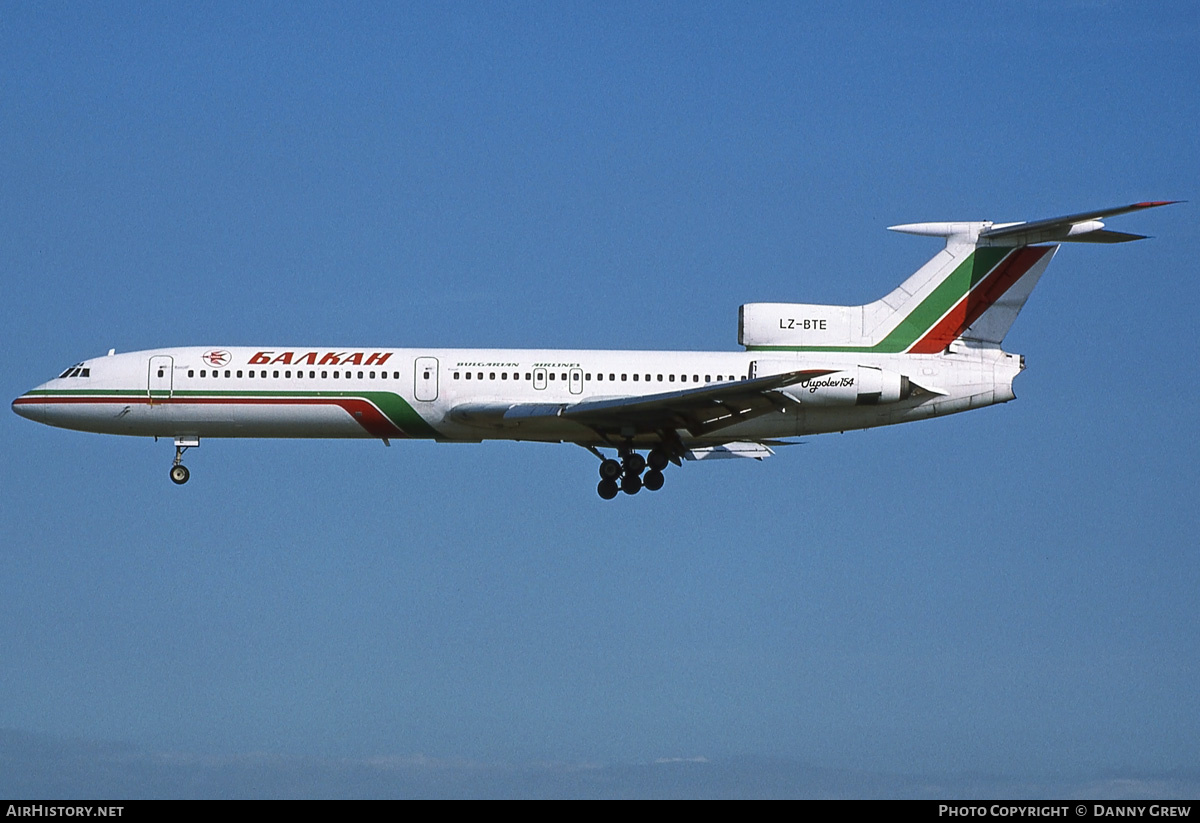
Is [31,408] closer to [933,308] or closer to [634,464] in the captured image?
[634,464]

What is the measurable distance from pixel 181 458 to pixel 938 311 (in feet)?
65.1

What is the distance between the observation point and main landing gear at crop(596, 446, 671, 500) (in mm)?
44250

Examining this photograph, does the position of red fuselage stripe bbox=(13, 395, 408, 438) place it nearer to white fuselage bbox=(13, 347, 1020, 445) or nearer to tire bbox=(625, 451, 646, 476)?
white fuselage bbox=(13, 347, 1020, 445)

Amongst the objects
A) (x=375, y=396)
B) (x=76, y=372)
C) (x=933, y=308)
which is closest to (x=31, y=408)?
(x=76, y=372)

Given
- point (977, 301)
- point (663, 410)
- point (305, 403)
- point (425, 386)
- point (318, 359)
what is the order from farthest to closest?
point (977, 301) < point (318, 359) < point (425, 386) < point (305, 403) < point (663, 410)

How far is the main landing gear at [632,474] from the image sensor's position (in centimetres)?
4425

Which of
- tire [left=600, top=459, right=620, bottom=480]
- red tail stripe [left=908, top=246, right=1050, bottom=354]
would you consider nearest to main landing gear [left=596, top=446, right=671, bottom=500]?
tire [left=600, top=459, right=620, bottom=480]

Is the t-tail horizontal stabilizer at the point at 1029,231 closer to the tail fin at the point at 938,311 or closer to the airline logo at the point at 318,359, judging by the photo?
the tail fin at the point at 938,311

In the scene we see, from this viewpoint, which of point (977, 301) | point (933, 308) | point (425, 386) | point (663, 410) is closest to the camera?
point (663, 410)

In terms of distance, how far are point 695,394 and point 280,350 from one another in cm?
1084

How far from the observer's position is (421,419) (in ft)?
143

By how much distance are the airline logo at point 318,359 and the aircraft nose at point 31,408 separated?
229 inches

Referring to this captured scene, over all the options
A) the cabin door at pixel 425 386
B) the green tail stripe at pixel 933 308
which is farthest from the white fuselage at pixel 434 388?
the green tail stripe at pixel 933 308

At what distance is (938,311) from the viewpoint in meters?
44.8
